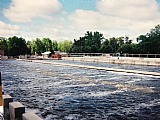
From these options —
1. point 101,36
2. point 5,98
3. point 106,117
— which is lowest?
point 106,117

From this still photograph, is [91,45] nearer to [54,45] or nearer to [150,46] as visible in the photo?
[54,45]

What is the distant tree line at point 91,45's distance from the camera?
2831 inches

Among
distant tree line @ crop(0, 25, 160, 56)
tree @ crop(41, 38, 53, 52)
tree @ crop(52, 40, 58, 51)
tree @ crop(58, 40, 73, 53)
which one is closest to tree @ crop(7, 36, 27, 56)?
distant tree line @ crop(0, 25, 160, 56)

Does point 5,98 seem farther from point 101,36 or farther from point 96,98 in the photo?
point 101,36

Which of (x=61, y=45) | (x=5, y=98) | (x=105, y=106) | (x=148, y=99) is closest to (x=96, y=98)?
(x=105, y=106)

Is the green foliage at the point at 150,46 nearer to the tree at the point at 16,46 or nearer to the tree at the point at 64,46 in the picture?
the tree at the point at 16,46

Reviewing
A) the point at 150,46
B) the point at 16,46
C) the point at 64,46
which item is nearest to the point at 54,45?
the point at 64,46

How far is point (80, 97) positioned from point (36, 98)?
243 cm

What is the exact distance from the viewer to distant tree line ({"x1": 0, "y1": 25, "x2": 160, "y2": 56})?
236 ft

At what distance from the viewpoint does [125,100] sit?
12148mm

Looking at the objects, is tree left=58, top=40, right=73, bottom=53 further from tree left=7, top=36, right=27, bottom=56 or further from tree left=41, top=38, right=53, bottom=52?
tree left=7, top=36, right=27, bottom=56

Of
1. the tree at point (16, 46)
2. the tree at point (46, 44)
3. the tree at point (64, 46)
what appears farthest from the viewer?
the tree at point (64, 46)

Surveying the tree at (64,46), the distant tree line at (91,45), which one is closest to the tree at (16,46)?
the distant tree line at (91,45)

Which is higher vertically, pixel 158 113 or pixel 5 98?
pixel 5 98
